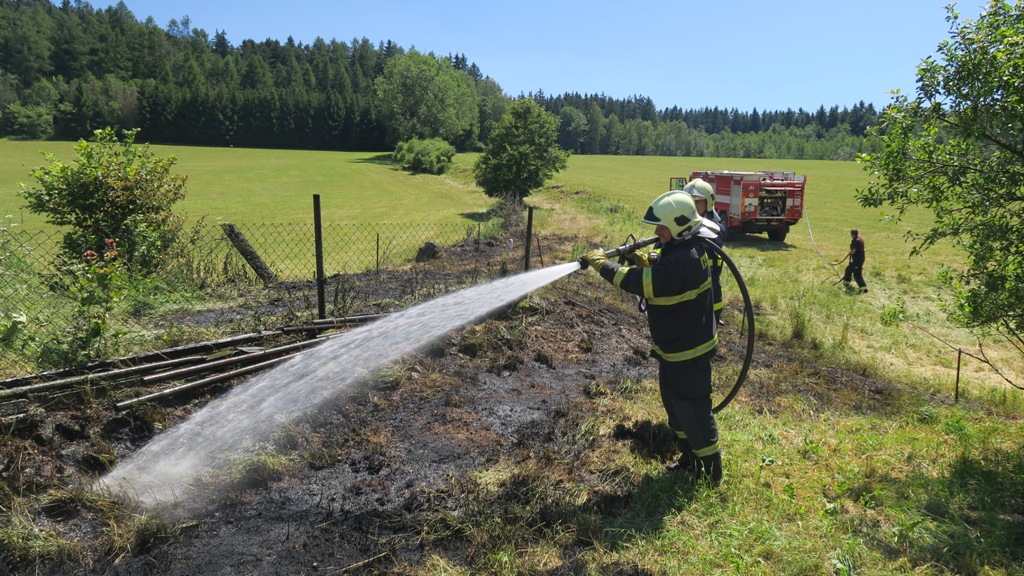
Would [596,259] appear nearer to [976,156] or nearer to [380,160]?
[976,156]

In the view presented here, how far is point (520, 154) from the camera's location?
26656mm

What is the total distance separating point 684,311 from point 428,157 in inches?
2124

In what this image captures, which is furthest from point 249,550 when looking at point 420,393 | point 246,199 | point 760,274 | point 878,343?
point 246,199

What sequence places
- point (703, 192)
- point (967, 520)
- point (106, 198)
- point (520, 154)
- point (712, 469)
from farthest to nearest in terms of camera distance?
point (520, 154), point (106, 198), point (703, 192), point (712, 469), point (967, 520)

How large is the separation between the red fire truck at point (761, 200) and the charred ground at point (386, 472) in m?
13.3

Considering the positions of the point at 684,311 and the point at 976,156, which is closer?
the point at 684,311

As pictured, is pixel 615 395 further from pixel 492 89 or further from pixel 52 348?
pixel 492 89

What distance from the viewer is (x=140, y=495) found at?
3688 mm

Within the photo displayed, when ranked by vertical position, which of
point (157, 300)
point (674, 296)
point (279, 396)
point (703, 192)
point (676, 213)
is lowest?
point (279, 396)

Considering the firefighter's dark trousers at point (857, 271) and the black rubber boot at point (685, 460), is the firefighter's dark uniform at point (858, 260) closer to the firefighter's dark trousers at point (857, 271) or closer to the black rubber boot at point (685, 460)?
the firefighter's dark trousers at point (857, 271)

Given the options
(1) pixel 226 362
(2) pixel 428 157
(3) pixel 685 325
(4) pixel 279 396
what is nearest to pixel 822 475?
(3) pixel 685 325

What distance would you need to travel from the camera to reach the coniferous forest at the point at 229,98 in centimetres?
7288

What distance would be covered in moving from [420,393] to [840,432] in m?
4.02

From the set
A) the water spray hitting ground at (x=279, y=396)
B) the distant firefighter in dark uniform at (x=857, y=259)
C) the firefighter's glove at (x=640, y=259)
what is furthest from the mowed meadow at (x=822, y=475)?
the distant firefighter in dark uniform at (x=857, y=259)
